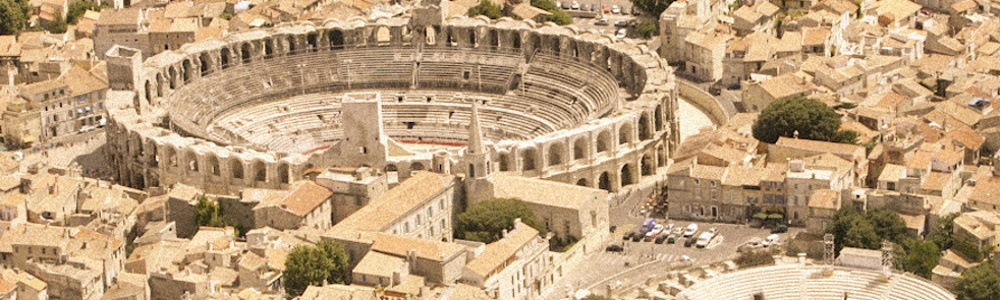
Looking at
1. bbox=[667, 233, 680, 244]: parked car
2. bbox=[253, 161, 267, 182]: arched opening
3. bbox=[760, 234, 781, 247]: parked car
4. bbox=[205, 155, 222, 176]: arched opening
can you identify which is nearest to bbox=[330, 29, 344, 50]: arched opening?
bbox=[205, 155, 222, 176]: arched opening

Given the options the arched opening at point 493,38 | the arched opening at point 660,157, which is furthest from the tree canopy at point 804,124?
the arched opening at point 493,38

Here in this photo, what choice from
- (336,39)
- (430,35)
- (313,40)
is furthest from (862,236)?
(313,40)

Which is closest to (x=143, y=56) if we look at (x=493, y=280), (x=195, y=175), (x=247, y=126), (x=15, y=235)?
(x=247, y=126)

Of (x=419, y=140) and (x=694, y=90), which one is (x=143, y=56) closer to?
(x=419, y=140)

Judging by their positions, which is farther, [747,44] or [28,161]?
[747,44]

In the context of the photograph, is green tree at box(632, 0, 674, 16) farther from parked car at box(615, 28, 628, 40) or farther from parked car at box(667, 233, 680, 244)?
parked car at box(667, 233, 680, 244)

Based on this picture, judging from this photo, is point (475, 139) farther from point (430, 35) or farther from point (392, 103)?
point (430, 35)
